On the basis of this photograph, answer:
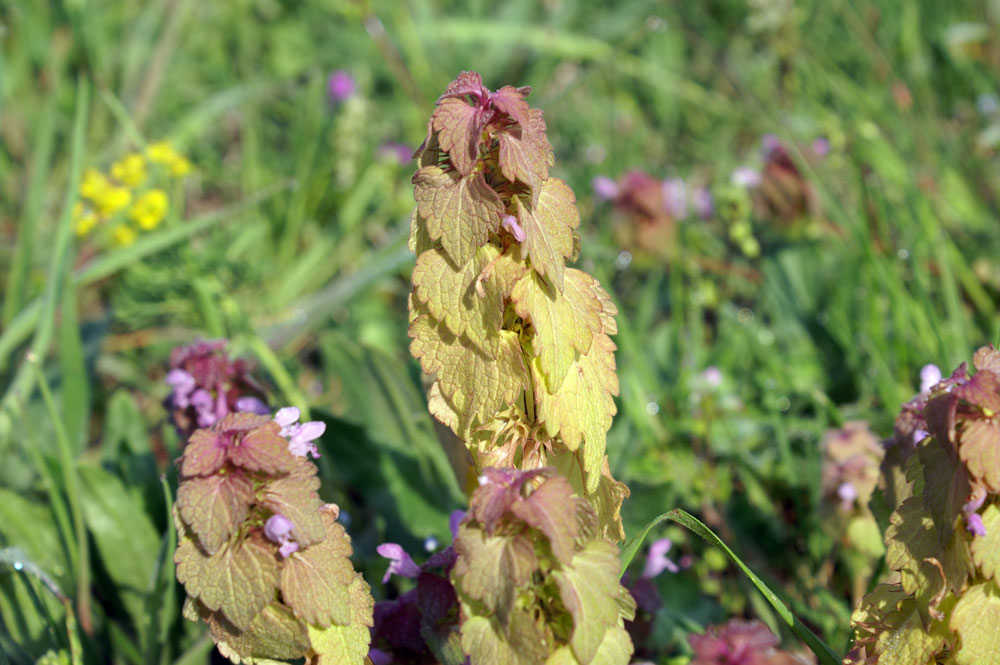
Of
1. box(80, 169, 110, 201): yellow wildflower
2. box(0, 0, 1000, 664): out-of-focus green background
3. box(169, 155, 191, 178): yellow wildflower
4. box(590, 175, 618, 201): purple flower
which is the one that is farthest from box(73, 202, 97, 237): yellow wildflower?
box(590, 175, 618, 201): purple flower

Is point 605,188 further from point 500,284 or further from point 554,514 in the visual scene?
point 554,514

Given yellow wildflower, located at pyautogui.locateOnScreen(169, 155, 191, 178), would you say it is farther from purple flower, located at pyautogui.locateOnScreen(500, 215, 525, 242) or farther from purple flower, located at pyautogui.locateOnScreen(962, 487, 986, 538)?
purple flower, located at pyautogui.locateOnScreen(962, 487, 986, 538)

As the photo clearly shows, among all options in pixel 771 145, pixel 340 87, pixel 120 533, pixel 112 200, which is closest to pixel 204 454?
pixel 120 533

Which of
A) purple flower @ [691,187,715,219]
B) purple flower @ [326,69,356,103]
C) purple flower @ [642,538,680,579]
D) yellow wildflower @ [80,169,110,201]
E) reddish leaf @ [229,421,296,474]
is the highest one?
purple flower @ [326,69,356,103]

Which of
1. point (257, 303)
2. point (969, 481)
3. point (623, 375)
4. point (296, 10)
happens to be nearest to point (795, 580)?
point (623, 375)

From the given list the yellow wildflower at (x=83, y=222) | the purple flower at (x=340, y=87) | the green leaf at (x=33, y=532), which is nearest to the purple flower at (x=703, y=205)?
the purple flower at (x=340, y=87)

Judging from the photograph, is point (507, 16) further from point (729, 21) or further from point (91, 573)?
point (91, 573)
